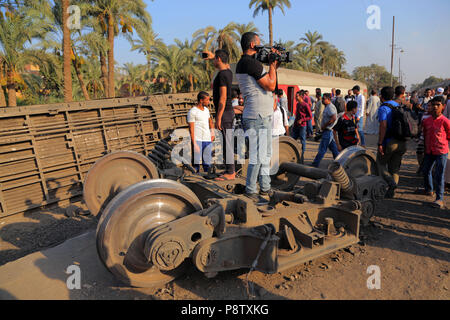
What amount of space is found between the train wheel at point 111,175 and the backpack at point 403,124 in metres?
4.05

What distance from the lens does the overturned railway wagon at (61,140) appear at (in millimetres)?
5836

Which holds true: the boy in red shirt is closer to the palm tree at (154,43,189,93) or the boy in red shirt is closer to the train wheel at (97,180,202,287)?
the train wheel at (97,180,202,287)

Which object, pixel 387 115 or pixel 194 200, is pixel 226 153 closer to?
pixel 194 200

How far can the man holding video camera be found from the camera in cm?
345

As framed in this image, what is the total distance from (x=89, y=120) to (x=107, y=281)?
180 inches

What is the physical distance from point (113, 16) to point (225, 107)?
18.4 metres

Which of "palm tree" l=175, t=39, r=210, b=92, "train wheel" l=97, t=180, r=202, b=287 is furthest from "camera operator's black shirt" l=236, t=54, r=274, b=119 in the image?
"palm tree" l=175, t=39, r=210, b=92

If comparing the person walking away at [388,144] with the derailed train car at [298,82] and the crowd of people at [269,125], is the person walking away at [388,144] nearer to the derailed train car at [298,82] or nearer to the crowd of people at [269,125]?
the crowd of people at [269,125]

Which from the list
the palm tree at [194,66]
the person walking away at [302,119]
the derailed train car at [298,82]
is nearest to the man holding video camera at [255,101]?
the person walking away at [302,119]

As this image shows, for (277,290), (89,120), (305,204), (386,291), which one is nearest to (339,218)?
(305,204)

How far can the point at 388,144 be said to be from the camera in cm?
529

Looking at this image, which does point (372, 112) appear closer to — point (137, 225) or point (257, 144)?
point (257, 144)

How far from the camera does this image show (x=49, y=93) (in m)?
24.6

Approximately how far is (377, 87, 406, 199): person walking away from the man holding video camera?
2632 millimetres
